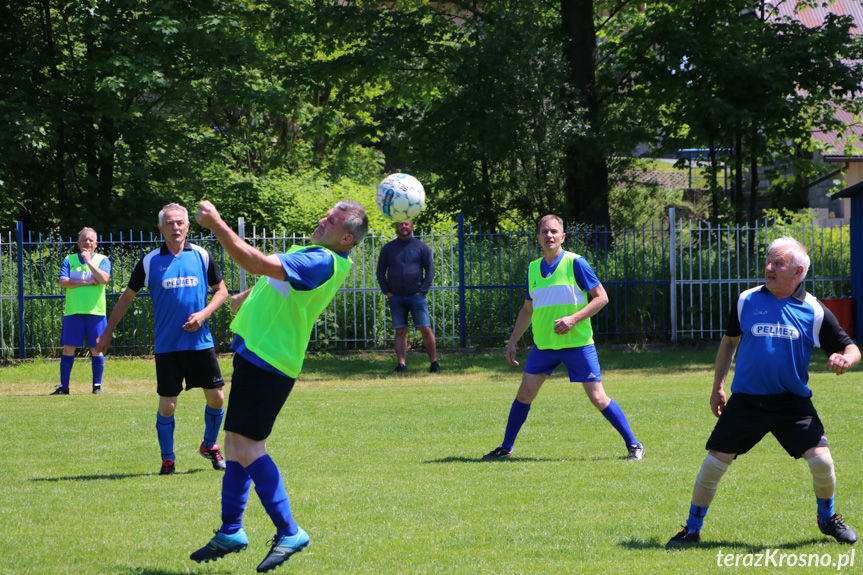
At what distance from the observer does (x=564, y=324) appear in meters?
7.31

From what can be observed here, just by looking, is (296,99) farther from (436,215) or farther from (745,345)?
(745,345)

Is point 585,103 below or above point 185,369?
above

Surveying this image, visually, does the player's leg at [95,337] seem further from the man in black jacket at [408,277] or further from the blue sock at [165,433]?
the blue sock at [165,433]

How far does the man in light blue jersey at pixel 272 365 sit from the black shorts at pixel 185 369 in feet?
7.96

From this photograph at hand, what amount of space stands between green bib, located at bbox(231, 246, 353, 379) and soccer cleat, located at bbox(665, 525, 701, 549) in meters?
2.29

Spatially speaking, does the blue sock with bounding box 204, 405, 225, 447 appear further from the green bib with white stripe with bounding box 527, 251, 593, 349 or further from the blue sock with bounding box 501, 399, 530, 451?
the green bib with white stripe with bounding box 527, 251, 593, 349

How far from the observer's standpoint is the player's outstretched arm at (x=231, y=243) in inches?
163

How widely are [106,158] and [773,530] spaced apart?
68.7 feet

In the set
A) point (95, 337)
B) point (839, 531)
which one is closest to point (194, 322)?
point (839, 531)

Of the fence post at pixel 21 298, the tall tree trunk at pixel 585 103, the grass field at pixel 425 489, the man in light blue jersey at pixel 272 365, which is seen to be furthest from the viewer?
the tall tree trunk at pixel 585 103

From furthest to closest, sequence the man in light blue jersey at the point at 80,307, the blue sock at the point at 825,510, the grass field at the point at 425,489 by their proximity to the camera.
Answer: the man in light blue jersey at the point at 80,307 < the blue sock at the point at 825,510 < the grass field at the point at 425,489

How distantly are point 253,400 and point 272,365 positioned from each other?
8.3 inches

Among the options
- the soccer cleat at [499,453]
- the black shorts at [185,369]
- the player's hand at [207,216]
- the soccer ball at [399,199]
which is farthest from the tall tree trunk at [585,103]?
the player's hand at [207,216]

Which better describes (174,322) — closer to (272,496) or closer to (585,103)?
(272,496)
